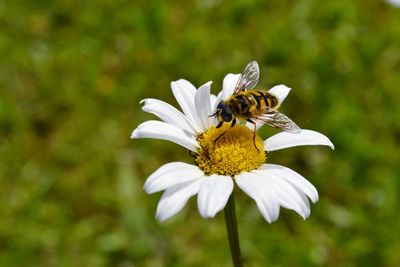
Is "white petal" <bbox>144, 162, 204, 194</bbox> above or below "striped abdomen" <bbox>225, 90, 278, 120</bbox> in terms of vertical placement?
below

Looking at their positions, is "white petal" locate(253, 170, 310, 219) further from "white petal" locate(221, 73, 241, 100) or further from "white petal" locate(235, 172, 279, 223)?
"white petal" locate(221, 73, 241, 100)

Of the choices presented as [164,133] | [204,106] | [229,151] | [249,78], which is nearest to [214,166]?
[229,151]

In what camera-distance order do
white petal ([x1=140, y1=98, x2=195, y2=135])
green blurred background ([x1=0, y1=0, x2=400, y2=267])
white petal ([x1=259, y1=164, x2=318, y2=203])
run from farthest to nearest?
green blurred background ([x1=0, y1=0, x2=400, y2=267]), white petal ([x1=140, y1=98, x2=195, y2=135]), white petal ([x1=259, y1=164, x2=318, y2=203])

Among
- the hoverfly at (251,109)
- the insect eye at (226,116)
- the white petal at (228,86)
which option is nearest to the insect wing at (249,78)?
the white petal at (228,86)

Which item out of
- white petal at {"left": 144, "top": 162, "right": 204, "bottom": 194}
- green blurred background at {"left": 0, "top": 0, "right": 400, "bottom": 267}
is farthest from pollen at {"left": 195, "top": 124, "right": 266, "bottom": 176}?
green blurred background at {"left": 0, "top": 0, "right": 400, "bottom": 267}

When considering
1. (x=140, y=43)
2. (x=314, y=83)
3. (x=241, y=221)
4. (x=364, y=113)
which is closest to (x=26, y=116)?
(x=140, y=43)

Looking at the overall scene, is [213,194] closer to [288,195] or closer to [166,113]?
[288,195]
